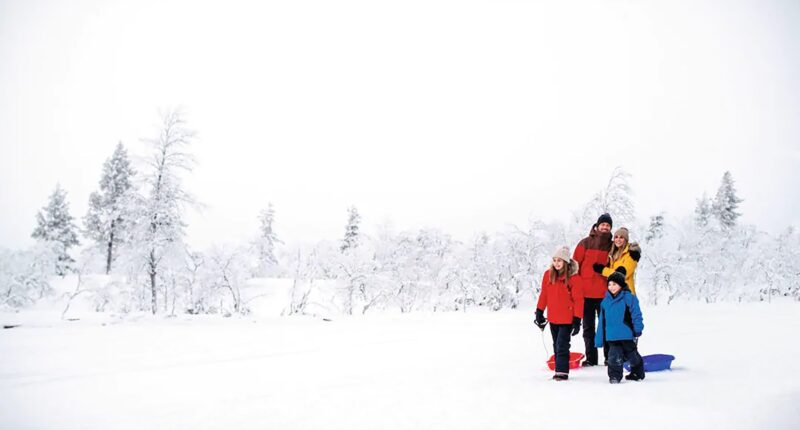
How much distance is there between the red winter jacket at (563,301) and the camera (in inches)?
233

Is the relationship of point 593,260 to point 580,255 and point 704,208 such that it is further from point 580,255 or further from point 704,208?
point 704,208

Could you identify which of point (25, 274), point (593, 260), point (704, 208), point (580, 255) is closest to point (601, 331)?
point (593, 260)

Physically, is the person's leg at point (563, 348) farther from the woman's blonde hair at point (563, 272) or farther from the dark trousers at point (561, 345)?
the woman's blonde hair at point (563, 272)

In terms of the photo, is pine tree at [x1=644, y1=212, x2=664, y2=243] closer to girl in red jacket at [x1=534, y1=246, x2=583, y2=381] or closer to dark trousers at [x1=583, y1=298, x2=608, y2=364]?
dark trousers at [x1=583, y1=298, x2=608, y2=364]

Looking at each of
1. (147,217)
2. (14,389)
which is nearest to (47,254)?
(147,217)

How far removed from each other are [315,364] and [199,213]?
12.4 meters

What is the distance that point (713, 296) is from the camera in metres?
27.8

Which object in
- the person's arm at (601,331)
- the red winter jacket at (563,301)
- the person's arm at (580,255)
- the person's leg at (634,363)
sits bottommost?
the person's leg at (634,363)

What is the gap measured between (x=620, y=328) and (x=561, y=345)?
0.77 meters

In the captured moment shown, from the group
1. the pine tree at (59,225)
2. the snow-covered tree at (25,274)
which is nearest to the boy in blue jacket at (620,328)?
the snow-covered tree at (25,274)

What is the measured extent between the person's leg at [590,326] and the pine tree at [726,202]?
152ft

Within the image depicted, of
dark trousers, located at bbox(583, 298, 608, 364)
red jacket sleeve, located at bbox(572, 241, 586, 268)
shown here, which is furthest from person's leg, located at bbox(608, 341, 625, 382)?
red jacket sleeve, located at bbox(572, 241, 586, 268)

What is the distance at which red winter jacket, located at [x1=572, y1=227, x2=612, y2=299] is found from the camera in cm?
660

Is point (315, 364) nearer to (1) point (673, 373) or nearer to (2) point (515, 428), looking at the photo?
(2) point (515, 428)
